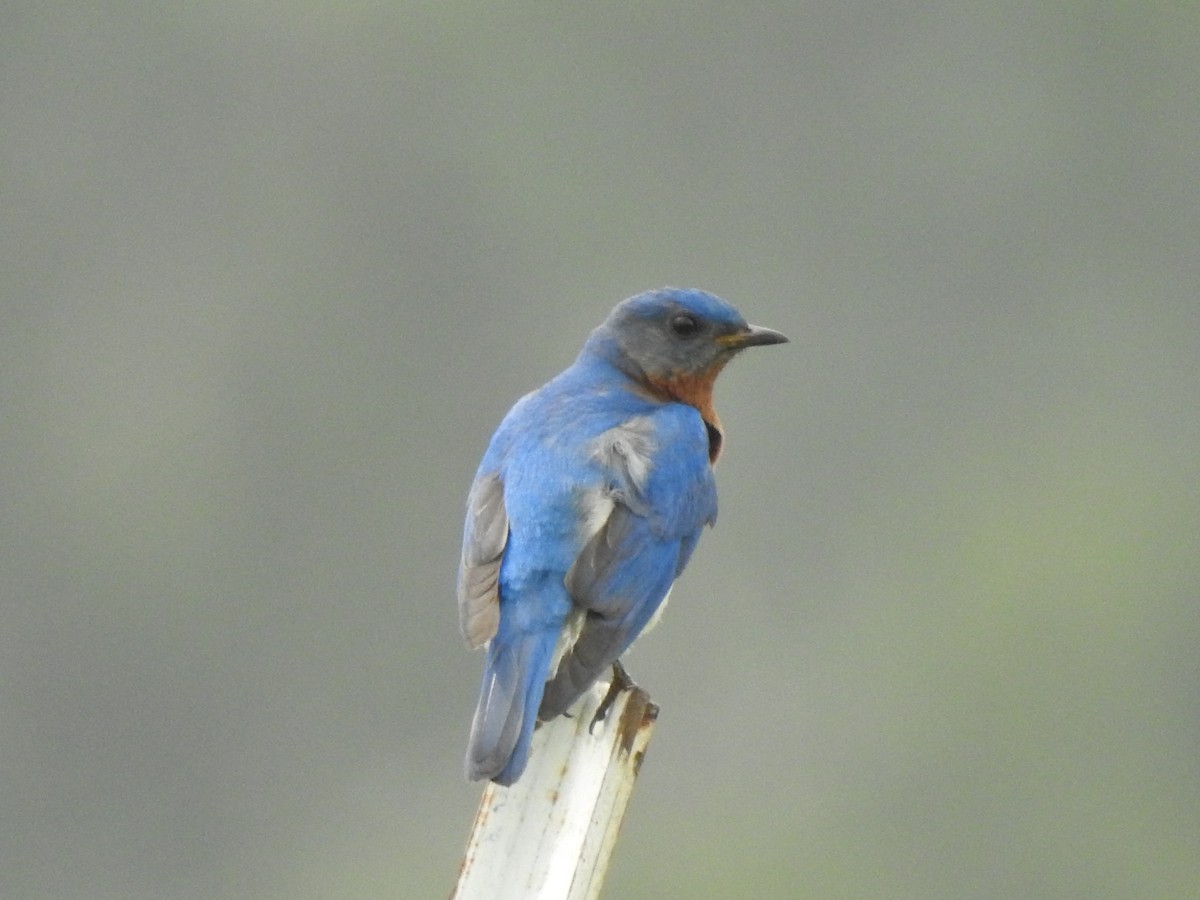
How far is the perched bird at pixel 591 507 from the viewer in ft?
22.1

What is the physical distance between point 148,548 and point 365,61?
17571 mm

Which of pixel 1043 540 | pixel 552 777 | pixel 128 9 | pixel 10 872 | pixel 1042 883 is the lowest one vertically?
pixel 552 777

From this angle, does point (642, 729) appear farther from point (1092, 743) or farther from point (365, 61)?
point (365, 61)

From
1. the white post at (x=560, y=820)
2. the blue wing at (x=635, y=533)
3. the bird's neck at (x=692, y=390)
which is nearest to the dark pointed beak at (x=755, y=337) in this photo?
the bird's neck at (x=692, y=390)

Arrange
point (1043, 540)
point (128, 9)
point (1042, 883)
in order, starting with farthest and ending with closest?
point (128, 9), point (1043, 540), point (1042, 883)

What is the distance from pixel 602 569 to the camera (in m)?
7.15

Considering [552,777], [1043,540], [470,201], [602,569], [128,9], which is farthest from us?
[128,9]

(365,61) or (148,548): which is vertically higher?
(365,61)

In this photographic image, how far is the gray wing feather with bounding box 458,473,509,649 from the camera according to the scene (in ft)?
22.6

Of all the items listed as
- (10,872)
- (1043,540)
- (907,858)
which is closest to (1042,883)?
(907,858)

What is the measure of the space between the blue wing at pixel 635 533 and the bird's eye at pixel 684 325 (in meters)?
0.38

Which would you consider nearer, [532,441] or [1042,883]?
[532,441]

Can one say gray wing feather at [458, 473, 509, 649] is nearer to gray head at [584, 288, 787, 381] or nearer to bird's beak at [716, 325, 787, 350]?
gray head at [584, 288, 787, 381]

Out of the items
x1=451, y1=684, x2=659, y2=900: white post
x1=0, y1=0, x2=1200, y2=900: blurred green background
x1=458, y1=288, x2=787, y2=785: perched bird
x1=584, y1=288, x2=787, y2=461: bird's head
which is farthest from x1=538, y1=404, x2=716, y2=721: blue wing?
x1=0, y1=0, x2=1200, y2=900: blurred green background
